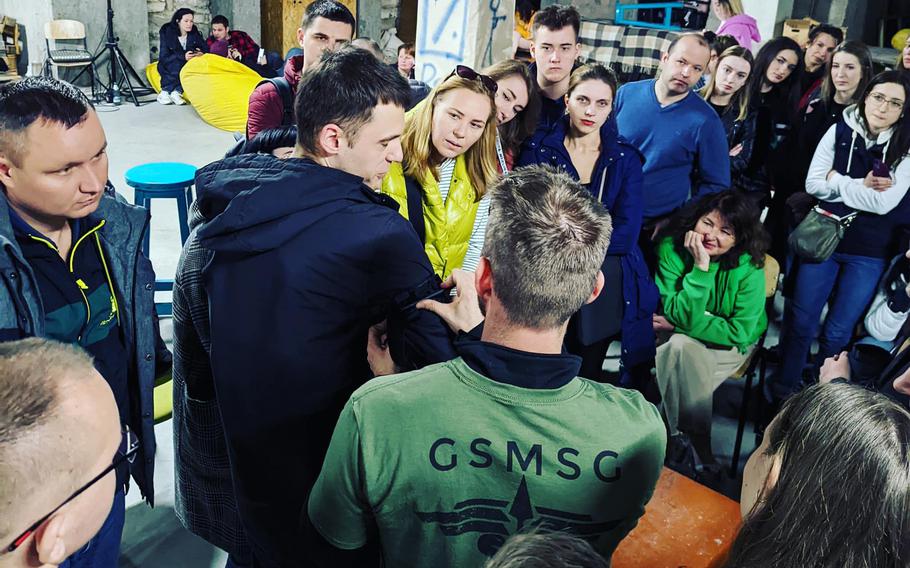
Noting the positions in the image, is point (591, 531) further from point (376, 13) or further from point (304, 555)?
point (376, 13)

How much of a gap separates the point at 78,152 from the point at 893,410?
194 centimetres

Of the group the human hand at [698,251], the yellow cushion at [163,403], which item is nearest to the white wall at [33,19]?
the yellow cushion at [163,403]

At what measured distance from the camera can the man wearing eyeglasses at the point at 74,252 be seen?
1.83 m

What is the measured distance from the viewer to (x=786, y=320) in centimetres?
400

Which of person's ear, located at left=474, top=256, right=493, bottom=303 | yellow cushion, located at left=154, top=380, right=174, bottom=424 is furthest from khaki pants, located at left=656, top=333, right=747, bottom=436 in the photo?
person's ear, located at left=474, top=256, right=493, bottom=303

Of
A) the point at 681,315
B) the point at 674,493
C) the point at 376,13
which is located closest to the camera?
the point at 674,493

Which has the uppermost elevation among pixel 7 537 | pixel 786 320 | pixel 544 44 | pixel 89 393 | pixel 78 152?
pixel 544 44

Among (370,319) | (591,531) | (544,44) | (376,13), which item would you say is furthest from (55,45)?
(591,531)

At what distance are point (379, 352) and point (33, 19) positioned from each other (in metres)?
11.4

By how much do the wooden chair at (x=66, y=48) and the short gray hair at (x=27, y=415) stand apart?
10.5 m

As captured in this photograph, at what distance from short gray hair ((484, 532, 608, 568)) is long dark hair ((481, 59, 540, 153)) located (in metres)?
2.55

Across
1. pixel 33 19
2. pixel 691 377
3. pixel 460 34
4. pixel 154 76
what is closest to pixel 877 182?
pixel 691 377

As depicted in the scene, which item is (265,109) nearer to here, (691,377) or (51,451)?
(691,377)

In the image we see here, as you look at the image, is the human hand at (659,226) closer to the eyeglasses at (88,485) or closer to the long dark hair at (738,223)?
the long dark hair at (738,223)
